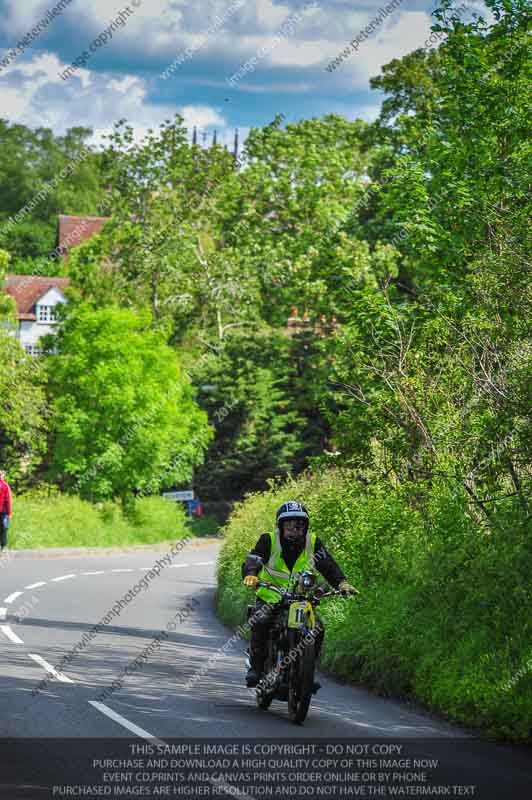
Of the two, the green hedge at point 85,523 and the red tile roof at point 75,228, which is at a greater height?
the red tile roof at point 75,228

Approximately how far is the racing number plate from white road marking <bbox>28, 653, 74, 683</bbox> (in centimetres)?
341

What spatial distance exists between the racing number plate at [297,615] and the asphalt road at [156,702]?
2.82 feet

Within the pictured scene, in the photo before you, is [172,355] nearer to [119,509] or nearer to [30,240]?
[119,509]

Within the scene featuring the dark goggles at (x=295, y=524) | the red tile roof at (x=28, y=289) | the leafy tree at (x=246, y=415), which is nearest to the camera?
the dark goggles at (x=295, y=524)

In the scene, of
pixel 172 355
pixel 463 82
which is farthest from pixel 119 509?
pixel 463 82

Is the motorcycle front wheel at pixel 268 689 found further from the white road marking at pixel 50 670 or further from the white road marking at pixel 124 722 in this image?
the white road marking at pixel 50 670

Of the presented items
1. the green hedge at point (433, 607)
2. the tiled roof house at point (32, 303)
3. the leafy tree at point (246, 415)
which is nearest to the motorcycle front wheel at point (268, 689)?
the green hedge at point (433, 607)

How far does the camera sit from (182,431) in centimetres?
5019

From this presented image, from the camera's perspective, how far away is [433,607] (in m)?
13.6

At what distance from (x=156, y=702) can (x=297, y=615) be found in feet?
6.37

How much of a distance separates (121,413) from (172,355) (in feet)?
12.7

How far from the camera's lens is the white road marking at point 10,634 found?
17328 mm

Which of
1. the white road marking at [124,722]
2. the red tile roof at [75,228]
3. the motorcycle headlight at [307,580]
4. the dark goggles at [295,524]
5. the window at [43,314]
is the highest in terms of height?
the red tile roof at [75,228]

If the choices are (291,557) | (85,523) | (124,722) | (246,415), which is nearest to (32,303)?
(246,415)
